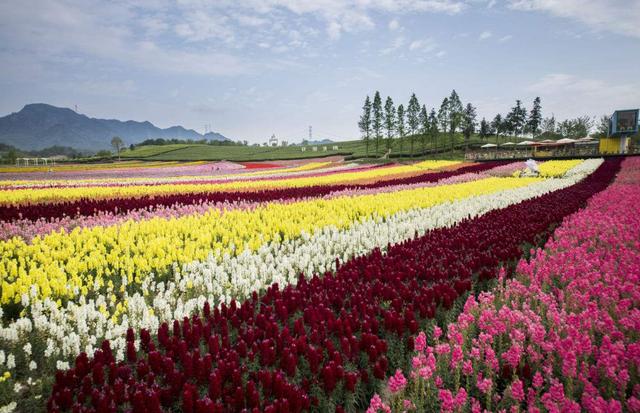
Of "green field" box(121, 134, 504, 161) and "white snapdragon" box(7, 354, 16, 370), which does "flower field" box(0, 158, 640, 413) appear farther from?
"green field" box(121, 134, 504, 161)

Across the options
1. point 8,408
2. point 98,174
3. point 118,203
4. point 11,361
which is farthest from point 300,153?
point 8,408

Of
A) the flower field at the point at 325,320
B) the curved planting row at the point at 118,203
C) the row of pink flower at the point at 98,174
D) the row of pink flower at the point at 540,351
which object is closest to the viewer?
the row of pink flower at the point at 540,351

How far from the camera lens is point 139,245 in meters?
7.59

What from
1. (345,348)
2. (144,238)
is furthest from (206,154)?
(345,348)

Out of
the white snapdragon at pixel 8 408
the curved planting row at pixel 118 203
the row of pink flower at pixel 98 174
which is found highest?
the row of pink flower at pixel 98 174

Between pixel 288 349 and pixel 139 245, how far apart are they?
5.17 metres

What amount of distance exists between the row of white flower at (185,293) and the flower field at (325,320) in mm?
34

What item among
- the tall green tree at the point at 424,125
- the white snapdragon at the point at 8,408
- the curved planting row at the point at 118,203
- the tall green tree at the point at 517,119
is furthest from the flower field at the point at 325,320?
the tall green tree at the point at 517,119

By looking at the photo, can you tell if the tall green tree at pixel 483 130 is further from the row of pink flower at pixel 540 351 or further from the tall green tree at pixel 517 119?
the row of pink flower at pixel 540 351

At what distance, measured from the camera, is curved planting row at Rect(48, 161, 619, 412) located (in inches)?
122

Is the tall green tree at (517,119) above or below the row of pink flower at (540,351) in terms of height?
above

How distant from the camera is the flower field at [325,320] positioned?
3240 mm

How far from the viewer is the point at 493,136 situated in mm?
130125

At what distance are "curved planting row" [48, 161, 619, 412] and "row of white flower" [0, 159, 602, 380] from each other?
0.38 m
